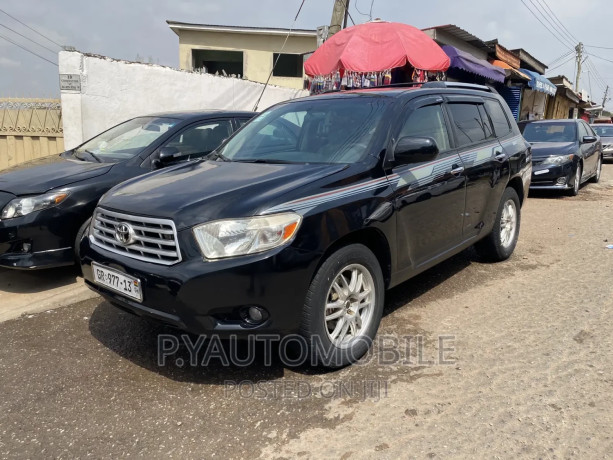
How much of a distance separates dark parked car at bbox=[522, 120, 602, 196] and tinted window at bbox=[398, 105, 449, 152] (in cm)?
657

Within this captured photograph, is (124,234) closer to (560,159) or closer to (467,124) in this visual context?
(467,124)

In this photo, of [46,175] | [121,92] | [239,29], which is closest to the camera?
[46,175]

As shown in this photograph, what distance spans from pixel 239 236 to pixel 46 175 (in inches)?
115

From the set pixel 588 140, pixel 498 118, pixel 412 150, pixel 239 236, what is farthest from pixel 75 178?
pixel 588 140

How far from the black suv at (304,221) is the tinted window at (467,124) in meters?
0.02

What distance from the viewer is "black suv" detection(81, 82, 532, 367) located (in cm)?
263

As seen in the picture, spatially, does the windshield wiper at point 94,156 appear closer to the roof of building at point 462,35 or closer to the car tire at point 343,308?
the car tire at point 343,308

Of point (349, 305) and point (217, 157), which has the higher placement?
point (217, 157)

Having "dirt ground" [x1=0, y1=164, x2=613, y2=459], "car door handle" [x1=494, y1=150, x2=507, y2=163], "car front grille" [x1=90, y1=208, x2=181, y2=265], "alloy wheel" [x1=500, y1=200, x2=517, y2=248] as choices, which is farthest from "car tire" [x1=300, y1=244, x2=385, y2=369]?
"alloy wheel" [x1=500, y1=200, x2=517, y2=248]

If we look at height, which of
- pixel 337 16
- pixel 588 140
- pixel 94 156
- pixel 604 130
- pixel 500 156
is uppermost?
pixel 337 16

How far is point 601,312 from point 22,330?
457 cm

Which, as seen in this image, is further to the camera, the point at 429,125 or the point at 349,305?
the point at 429,125

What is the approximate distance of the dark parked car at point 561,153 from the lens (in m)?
9.56

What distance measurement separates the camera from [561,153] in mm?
9570
